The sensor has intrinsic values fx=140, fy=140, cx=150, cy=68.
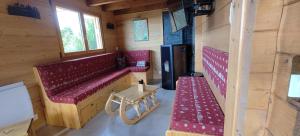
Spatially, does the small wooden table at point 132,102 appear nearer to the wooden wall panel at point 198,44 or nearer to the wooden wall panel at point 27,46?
the wooden wall panel at point 27,46

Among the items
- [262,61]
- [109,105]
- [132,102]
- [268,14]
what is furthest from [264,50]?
[109,105]

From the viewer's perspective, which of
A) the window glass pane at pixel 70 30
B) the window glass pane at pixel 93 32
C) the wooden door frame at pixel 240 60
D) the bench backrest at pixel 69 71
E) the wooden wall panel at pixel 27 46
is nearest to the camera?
the wooden door frame at pixel 240 60

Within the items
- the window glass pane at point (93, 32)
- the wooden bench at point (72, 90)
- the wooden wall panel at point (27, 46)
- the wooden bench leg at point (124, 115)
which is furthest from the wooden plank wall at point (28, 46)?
the wooden bench leg at point (124, 115)

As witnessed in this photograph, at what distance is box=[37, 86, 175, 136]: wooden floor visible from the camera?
1.98m

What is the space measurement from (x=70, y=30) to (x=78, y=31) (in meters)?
0.25

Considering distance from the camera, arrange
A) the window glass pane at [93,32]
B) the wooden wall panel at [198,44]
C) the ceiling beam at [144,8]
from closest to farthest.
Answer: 1. the wooden wall panel at [198,44]
2. the window glass pane at [93,32]
3. the ceiling beam at [144,8]

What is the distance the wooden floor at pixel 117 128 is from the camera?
198cm

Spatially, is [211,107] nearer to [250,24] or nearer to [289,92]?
[289,92]

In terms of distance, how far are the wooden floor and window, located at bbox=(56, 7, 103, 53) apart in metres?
1.56

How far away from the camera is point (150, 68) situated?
459 centimetres

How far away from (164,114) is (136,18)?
10.5 feet

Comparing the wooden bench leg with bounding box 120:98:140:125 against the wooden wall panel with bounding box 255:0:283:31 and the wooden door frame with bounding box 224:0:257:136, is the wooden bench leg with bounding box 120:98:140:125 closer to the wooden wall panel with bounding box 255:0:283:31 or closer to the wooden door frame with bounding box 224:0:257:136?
the wooden door frame with bounding box 224:0:257:136

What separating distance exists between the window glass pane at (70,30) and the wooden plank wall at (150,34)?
1622 mm

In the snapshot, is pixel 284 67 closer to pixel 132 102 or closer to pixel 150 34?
pixel 132 102
